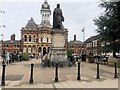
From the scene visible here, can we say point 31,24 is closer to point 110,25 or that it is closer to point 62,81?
point 110,25

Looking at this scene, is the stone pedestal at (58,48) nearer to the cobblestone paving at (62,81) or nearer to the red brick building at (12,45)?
the cobblestone paving at (62,81)

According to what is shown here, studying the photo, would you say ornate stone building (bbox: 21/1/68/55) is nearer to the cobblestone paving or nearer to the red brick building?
the red brick building

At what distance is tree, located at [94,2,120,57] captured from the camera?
29.0 metres

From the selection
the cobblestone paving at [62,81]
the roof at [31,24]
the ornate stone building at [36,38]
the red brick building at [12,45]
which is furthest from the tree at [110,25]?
the red brick building at [12,45]

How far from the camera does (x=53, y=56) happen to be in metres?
25.2

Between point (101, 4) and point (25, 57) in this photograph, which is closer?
point (101, 4)

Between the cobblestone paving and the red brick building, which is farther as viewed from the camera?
the red brick building

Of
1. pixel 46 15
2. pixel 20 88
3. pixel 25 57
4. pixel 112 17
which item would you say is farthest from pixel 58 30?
pixel 46 15

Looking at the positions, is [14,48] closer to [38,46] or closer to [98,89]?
[38,46]

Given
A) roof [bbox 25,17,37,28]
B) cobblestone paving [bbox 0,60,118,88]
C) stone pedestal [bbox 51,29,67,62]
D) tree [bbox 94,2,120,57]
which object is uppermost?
roof [bbox 25,17,37,28]

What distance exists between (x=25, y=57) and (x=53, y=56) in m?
23.8

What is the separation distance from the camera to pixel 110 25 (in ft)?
96.6

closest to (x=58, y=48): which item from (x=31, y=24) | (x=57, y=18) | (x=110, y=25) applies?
(x=57, y=18)

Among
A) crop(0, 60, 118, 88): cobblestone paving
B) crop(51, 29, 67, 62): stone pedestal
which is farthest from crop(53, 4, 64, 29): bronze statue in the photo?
crop(0, 60, 118, 88): cobblestone paving
